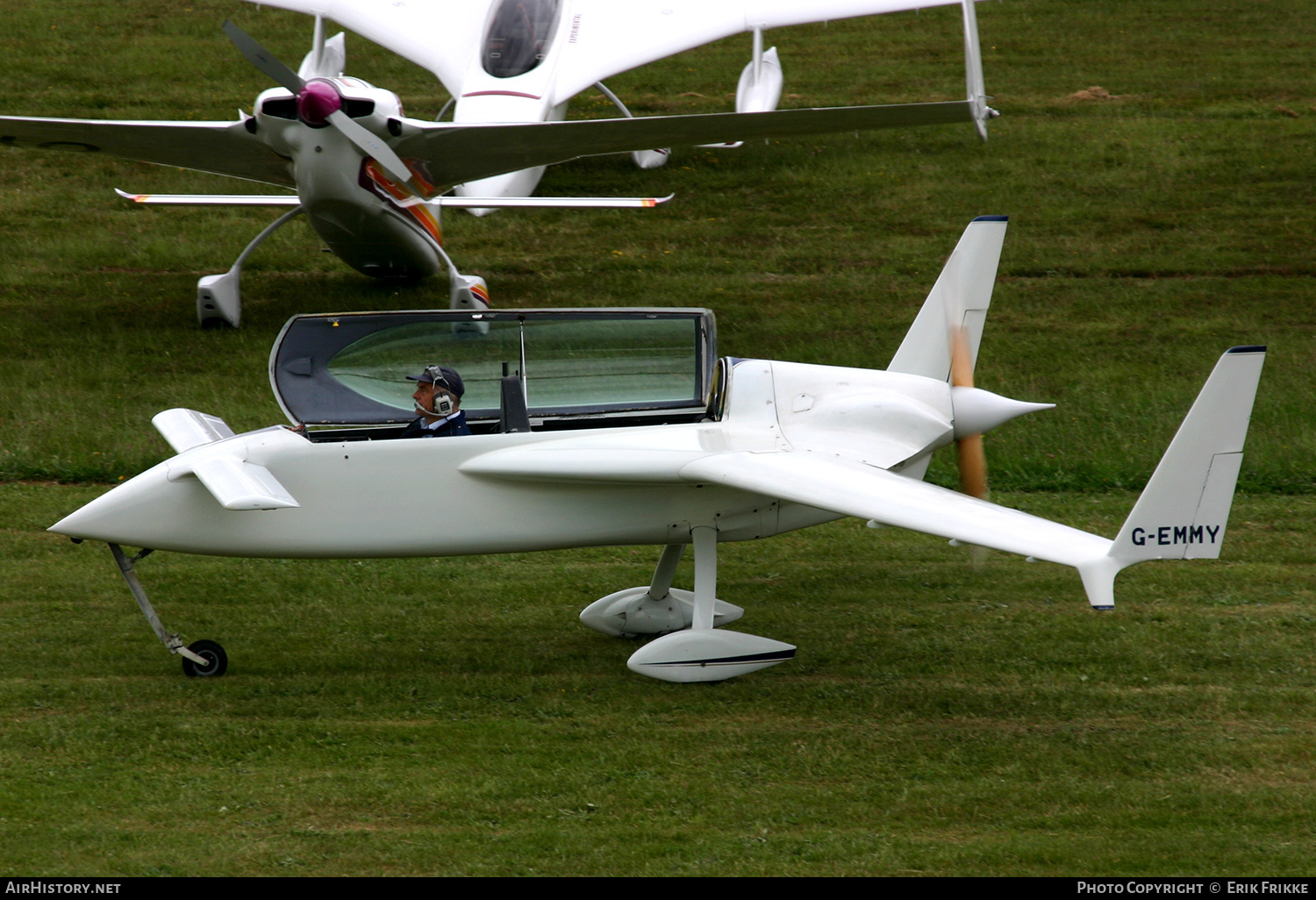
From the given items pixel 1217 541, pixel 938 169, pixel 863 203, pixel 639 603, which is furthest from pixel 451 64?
pixel 1217 541

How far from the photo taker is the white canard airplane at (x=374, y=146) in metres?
13.9

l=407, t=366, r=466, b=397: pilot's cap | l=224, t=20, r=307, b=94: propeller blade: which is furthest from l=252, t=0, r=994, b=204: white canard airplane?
l=407, t=366, r=466, b=397: pilot's cap

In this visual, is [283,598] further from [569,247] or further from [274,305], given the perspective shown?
[569,247]

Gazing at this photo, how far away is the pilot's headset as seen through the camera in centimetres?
788

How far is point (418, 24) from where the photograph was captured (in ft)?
65.2

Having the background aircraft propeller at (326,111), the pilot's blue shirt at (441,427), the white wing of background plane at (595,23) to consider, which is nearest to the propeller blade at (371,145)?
the background aircraft propeller at (326,111)

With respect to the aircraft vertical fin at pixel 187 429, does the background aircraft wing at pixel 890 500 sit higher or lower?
lower

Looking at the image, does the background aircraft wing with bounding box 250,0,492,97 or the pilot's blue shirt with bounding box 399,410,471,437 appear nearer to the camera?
the pilot's blue shirt with bounding box 399,410,471,437

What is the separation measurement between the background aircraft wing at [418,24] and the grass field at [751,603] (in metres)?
2.49

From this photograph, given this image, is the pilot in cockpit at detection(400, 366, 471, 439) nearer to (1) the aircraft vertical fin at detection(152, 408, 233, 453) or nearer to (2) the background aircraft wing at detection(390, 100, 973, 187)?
(1) the aircraft vertical fin at detection(152, 408, 233, 453)

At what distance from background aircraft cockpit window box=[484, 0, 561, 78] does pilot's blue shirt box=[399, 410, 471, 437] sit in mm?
11879

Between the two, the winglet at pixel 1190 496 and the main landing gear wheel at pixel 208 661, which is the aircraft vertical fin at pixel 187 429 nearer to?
the main landing gear wheel at pixel 208 661

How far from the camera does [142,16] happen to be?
28.0 metres
